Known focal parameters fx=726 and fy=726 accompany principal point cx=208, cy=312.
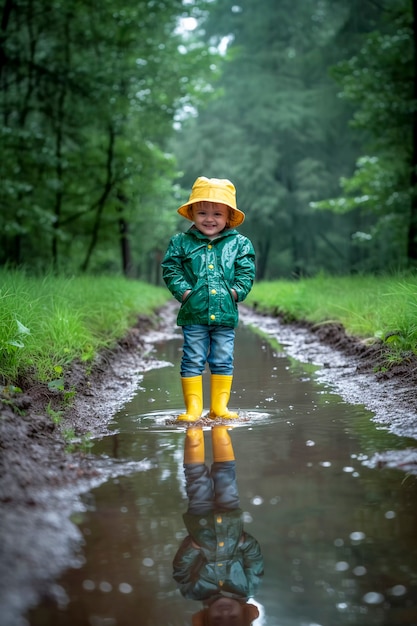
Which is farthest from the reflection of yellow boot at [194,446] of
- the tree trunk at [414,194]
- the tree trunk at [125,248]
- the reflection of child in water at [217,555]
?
the tree trunk at [125,248]

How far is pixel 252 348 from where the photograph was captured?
10.1 m

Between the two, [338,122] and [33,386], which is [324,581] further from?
[338,122]

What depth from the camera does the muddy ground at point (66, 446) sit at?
8.12 ft

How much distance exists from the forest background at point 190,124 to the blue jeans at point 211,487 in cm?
1027

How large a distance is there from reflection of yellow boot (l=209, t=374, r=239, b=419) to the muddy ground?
0.76 meters

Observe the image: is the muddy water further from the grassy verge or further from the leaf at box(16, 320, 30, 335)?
the grassy verge

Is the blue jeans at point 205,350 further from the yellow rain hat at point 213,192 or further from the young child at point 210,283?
the yellow rain hat at point 213,192

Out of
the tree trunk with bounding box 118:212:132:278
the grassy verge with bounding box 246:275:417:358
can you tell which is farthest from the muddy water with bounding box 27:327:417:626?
the tree trunk with bounding box 118:212:132:278

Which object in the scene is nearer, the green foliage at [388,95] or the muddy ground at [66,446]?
the muddy ground at [66,446]

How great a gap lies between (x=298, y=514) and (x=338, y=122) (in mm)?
35265

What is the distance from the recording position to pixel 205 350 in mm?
5578

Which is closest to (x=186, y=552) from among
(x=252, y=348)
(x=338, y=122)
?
(x=252, y=348)

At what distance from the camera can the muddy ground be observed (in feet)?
8.12

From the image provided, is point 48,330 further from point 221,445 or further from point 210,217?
point 221,445
